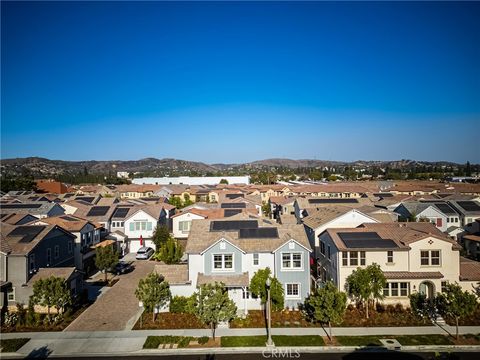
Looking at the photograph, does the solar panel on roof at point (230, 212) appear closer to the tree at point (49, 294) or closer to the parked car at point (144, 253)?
the parked car at point (144, 253)

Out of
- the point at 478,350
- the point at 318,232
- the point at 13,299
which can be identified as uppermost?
the point at 318,232

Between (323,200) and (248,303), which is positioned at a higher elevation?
(323,200)

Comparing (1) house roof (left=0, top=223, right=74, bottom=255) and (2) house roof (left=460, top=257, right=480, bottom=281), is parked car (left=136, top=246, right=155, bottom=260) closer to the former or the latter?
(1) house roof (left=0, top=223, right=74, bottom=255)

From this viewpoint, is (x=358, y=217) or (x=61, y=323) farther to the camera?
(x=358, y=217)

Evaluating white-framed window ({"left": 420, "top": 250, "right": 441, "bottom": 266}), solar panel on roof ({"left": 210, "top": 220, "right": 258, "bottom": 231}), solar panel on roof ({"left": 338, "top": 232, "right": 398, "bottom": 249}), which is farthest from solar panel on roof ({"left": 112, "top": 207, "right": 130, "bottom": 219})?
white-framed window ({"left": 420, "top": 250, "right": 441, "bottom": 266})

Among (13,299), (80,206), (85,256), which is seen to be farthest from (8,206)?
(13,299)

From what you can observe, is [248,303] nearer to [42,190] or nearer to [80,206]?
[80,206]

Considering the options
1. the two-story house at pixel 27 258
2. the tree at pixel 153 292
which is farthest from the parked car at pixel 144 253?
the tree at pixel 153 292

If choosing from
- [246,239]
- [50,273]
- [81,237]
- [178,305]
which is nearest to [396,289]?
[246,239]
